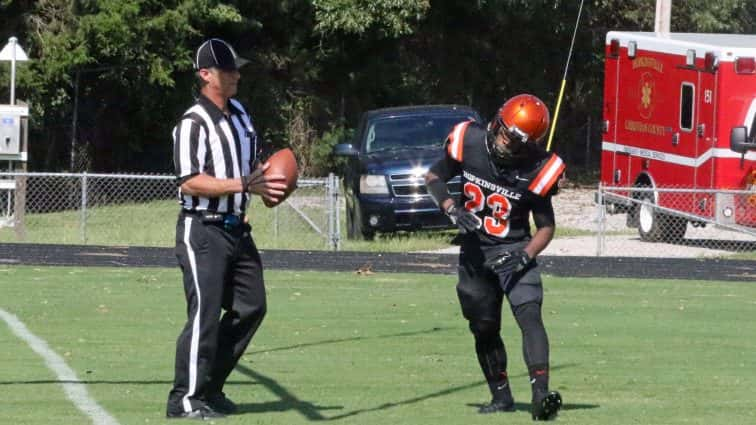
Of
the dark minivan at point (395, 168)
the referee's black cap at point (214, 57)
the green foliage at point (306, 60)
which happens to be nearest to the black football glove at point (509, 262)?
the referee's black cap at point (214, 57)

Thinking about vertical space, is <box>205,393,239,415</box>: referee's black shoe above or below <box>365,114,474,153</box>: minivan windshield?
below

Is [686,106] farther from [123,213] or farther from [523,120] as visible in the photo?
[523,120]

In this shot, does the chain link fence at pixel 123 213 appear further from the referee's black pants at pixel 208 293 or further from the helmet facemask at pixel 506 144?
the helmet facemask at pixel 506 144

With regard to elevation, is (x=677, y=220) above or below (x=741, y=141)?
below

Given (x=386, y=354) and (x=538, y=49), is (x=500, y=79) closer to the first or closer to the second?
(x=538, y=49)

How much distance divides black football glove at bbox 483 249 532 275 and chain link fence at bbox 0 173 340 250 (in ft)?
38.0

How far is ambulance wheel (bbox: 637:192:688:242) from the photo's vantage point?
880 inches

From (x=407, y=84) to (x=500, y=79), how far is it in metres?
2.87

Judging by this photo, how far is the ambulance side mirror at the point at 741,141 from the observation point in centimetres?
2061

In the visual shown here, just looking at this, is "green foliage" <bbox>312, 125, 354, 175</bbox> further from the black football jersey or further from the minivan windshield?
the black football jersey

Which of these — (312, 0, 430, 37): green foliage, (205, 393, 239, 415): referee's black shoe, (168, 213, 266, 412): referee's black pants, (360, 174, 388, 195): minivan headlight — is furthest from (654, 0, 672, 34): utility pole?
(168, 213, 266, 412): referee's black pants

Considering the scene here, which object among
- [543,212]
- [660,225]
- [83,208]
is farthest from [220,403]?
[660,225]

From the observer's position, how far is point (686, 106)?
868 inches

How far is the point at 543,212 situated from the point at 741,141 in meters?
12.6
